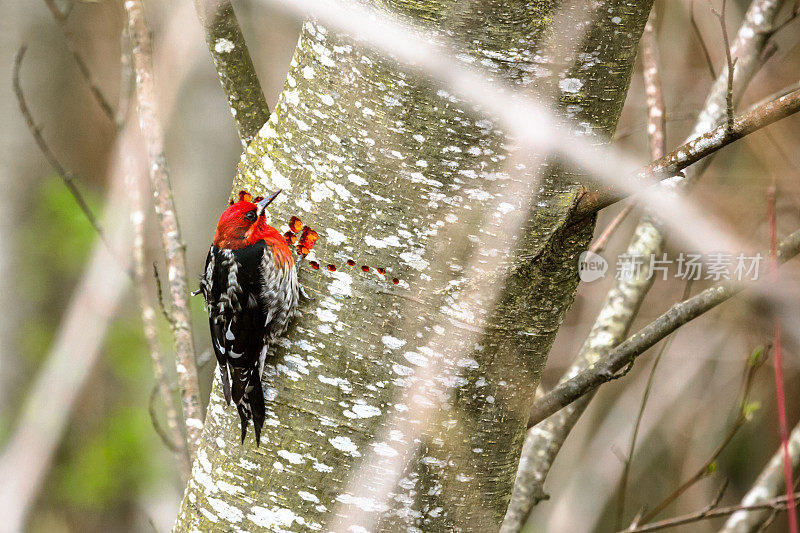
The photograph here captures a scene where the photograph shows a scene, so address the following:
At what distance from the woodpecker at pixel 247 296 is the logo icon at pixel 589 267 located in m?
0.44

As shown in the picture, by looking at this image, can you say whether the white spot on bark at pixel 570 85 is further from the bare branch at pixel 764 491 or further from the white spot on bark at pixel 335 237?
the bare branch at pixel 764 491

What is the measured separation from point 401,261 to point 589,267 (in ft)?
1.02

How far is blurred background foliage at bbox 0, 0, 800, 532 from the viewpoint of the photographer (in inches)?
162

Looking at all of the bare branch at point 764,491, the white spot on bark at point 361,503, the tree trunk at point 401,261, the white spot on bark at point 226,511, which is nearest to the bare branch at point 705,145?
the tree trunk at point 401,261

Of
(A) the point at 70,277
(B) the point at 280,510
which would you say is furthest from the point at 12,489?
(B) the point at 280,510

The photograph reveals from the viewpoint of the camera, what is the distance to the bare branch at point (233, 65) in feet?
4.36

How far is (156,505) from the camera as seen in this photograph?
4.79m

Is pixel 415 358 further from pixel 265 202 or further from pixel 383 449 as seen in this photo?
pixel 265 202

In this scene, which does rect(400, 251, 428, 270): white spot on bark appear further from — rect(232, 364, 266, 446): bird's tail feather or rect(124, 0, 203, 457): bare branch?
rect(124, 0, 203, 457): bare branch

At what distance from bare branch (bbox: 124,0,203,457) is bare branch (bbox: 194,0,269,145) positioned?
1.04 ft

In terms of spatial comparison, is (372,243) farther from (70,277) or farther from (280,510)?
(70,277)

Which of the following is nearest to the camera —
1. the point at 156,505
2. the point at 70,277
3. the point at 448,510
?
the point at 448,510

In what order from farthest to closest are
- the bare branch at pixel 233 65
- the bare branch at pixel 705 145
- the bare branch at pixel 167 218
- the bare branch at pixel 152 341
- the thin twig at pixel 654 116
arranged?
the thin twig at pixel 654 116 → the bare branch at pixel 152 341 → the bare branch at pixel 167 218 → the bare branch at pixel 233 65 → the bare branch at pixel 705 145

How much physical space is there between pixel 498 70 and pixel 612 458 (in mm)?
3688
